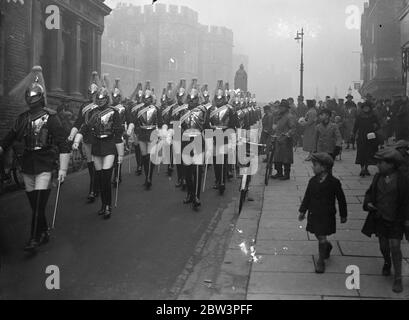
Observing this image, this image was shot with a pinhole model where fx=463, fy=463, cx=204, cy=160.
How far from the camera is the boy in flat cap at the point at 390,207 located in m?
4.45

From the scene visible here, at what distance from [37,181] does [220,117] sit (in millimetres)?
4277

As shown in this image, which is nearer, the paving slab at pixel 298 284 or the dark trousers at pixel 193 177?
the paving slab at pixel 298 284

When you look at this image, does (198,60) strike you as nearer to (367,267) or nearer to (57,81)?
(57,81)

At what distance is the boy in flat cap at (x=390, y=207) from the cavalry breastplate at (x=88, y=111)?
4.59 m

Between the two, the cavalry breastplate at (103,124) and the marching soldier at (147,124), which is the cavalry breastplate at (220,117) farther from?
the cavalry breastplate at (103,124)

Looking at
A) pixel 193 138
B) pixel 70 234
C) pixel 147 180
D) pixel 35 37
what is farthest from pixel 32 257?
pixel 35 37

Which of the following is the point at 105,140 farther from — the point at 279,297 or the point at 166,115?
the point at 166,115

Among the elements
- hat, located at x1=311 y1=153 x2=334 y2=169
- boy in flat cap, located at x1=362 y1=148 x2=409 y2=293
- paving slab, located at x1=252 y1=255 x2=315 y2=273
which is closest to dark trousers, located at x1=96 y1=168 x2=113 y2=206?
paving slab, located at x1=252 y1=255 x2=315 y2=273

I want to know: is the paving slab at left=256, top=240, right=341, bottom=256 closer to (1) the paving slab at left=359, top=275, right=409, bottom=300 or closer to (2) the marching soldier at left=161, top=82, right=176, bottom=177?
(1) the paving slab at left=359, top=275, right=409, bottom=300

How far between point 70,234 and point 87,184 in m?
4.08

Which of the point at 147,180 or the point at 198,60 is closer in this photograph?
the point at 147,180

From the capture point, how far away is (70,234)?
623 centimetres

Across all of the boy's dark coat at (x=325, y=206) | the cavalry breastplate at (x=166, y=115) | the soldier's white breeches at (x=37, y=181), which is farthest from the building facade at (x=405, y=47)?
the soldier's white breeches at (x=37, y=181)

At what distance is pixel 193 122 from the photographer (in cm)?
807
